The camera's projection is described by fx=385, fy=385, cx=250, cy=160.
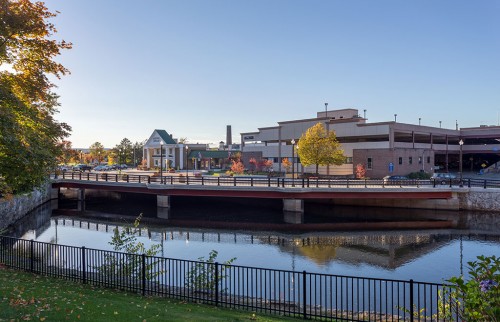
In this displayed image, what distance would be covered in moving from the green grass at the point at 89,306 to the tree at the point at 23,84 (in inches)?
156

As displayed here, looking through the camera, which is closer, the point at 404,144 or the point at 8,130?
the point at 8,130

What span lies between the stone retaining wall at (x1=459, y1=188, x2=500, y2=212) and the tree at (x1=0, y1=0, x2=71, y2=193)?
36531 millimetres

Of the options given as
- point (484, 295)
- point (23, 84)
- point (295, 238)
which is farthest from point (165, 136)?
point (484, 295)

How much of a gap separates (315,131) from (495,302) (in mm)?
52098

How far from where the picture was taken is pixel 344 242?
89.0ft

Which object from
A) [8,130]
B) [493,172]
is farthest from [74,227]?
[493,172]

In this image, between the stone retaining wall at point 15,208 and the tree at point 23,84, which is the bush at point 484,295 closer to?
the tree at point 23,84

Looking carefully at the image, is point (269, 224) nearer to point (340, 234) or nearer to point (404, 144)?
point (340, 234)

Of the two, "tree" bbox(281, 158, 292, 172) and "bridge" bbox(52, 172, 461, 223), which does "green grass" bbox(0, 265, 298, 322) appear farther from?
"tree" bbox(281, 158, 292, 172)

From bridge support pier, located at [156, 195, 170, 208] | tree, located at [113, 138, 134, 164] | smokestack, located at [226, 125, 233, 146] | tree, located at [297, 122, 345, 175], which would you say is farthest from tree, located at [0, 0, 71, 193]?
smokestack, located at [226, 125, 233, 146]

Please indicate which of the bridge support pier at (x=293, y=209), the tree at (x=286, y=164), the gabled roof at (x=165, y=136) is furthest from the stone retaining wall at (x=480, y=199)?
the gabled roof at (x=165, y=136)

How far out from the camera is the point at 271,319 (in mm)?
10008

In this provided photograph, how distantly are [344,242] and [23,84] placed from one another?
21470mm

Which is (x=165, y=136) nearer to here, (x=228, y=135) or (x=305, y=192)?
(x=228, y=135)
